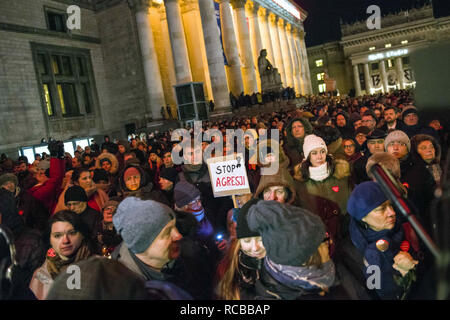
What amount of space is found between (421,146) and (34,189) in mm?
6173

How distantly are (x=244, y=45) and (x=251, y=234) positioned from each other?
31.4 meters

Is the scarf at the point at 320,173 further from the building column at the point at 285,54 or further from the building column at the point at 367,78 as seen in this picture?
the building column at the point at 367,78

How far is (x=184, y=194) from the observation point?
181 inches

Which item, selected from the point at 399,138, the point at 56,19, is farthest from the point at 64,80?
the point at 399,138

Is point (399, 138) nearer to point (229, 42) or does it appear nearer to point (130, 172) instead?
point (130, 172)

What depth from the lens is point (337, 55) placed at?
84812 mm

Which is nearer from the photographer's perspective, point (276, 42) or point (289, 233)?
point (289, 233)

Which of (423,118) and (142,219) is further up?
(423,118)

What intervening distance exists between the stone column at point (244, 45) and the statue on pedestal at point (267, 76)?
474cm

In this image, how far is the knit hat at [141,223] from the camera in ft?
7.90

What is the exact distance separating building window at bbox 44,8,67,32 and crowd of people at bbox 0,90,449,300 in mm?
22893

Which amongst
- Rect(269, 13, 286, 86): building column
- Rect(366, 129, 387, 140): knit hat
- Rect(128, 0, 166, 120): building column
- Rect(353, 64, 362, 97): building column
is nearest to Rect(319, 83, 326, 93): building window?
Rect(353, 64, 362, 97): building column

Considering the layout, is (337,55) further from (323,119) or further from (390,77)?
(323,119)
